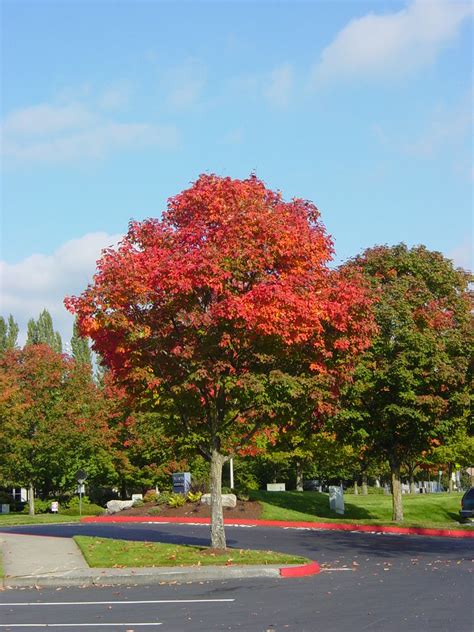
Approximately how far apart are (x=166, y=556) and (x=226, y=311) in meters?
5.57

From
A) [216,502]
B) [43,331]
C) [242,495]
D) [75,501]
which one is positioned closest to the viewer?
[216,502]

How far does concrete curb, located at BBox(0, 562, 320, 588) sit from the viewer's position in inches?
607

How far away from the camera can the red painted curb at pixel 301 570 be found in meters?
15.7

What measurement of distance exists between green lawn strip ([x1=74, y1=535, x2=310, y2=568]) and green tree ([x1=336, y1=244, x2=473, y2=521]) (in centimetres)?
1026

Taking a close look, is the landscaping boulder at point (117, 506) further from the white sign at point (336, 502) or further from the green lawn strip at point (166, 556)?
the green lawn strip at point (166, 556)

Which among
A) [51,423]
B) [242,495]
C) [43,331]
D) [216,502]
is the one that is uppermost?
[43,331]

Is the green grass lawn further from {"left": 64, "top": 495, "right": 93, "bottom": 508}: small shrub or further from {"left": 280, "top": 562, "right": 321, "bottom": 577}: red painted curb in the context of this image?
{"left": 64, "top": 495, "right": 93, "bottom": 508}: small shrub

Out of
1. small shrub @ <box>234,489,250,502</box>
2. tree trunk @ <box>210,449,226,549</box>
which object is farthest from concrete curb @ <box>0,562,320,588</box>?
small shrub @ <box>234,489,250,502</box>

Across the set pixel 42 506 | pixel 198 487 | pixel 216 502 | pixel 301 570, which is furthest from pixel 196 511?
pixel 42 506

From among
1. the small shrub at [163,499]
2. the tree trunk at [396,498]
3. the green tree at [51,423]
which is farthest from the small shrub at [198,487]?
the tree trunk at [396,498]

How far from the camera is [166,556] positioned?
1773cm

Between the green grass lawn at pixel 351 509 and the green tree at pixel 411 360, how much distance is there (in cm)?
394

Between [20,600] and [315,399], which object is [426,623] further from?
[315,399]

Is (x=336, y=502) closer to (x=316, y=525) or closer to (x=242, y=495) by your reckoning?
(x=242, y=495)
